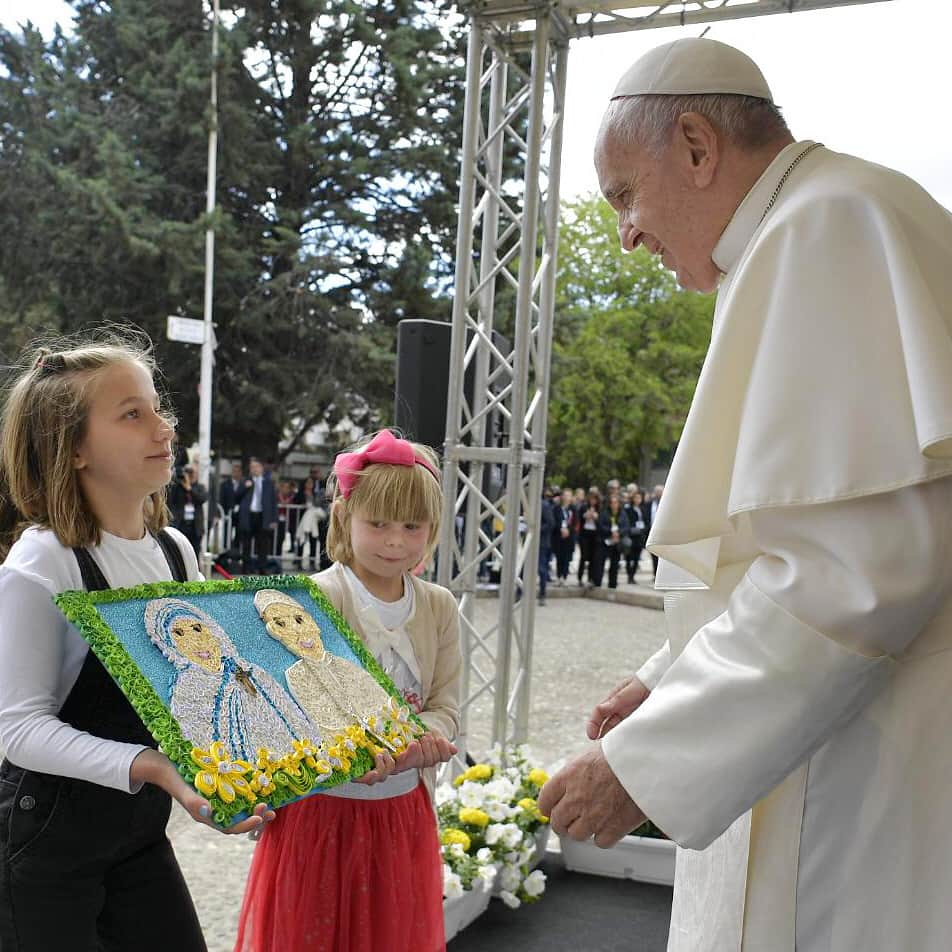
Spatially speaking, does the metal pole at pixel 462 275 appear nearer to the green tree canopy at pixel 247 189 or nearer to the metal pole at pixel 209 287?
the metal pole at pixel 209 287

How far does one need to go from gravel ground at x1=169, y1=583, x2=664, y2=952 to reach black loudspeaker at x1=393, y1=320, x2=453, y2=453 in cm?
245

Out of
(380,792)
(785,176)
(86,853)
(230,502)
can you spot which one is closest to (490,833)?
(380,792)

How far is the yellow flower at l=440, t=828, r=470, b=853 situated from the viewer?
422cm

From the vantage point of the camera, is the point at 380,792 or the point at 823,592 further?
the point at 380,792

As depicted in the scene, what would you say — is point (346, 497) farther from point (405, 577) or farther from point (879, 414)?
point (879, 414)

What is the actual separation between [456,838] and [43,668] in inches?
107

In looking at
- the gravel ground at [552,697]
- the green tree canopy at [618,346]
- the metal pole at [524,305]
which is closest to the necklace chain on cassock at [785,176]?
the metal pole at [524,305]

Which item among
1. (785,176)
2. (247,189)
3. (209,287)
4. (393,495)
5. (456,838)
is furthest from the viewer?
(247,189)

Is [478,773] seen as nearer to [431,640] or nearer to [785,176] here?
[431,640]

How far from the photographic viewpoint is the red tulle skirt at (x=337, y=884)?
243 cm

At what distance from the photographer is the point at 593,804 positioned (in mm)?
1403

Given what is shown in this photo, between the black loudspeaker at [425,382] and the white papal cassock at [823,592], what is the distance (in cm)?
403

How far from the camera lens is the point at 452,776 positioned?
16.4 feet

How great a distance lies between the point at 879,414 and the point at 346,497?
67.3 inches
